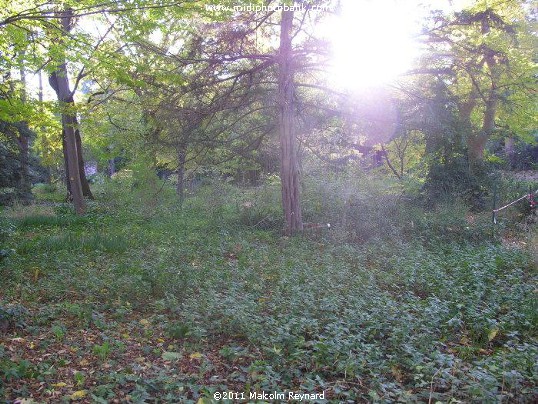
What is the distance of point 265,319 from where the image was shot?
5195mm

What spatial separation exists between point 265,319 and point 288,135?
676cm

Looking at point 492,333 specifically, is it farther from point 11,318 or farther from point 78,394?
point 11,318

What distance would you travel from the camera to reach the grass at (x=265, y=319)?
12.8ft

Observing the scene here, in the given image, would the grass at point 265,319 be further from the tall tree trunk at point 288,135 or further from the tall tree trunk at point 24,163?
the tall tree trunk at point 24,163

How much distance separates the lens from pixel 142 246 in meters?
9.86

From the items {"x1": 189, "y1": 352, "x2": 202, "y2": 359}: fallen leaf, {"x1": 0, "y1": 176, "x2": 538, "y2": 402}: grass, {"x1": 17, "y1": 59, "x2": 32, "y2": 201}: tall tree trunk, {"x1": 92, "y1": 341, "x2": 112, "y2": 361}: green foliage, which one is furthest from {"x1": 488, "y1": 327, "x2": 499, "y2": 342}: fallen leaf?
{"x1": 17, "y1": 59, "x2": 32, "y2": 201}: tall tree trunk

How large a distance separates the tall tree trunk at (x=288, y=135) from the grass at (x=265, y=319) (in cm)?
131

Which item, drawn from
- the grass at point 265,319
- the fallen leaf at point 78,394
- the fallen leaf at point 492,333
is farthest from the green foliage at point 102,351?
the fallen leaf at point 492,333

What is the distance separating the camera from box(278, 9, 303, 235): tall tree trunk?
10.8 meters

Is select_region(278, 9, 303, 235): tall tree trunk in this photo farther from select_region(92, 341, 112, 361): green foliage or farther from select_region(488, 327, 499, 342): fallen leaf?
select_region(92, 341, 112, 361): green foliage

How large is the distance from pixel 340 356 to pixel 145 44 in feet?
28.6

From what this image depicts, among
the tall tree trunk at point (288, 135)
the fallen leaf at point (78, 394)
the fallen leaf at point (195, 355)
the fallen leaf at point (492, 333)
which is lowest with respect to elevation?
the fallen leaf at point (492, 333)

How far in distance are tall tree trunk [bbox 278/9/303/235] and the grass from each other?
131 centimetres

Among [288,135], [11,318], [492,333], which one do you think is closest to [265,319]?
[492,333]
